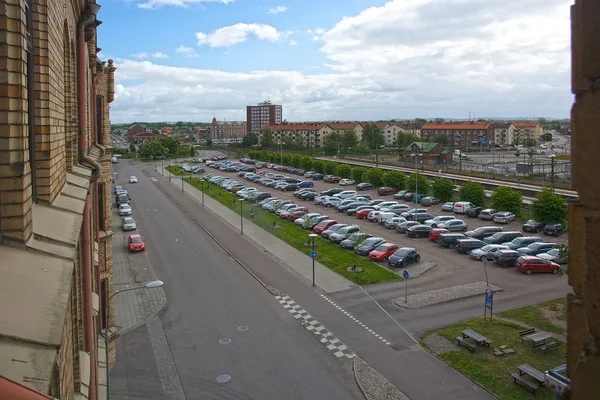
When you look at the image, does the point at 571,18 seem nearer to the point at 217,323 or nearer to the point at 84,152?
the point at 84,152

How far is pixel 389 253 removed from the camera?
2845 centimetres

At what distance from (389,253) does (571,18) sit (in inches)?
1074

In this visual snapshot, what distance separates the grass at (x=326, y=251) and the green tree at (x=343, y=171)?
18664mm

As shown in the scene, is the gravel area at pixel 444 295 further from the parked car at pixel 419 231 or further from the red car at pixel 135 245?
Result: the red car at pixel 135 245

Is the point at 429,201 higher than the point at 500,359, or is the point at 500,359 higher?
the point at 429,201

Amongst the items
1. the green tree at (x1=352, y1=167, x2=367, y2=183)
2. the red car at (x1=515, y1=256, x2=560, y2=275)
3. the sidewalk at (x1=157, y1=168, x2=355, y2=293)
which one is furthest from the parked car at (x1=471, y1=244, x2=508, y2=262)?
the green tree at (x1=352, y1=167, x2=367, y2=183)

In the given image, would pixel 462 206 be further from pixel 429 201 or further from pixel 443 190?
pixel 429 201

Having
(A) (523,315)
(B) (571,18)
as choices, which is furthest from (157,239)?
(B) (571,18)

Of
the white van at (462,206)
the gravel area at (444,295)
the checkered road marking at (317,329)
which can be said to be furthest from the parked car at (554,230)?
the checkered road marking at (317,329)

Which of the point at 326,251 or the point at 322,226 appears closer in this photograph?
the point at 326,251

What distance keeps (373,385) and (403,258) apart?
12898 millimetres

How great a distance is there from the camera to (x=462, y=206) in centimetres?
4147

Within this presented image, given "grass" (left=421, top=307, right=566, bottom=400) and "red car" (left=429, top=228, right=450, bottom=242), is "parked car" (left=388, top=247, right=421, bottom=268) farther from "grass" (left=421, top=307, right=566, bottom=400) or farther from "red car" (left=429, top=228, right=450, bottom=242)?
"grass" (left=421, top=307, right=566, bottom=400)

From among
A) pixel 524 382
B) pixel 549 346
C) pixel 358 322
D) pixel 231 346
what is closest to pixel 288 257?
pixel 358 322
